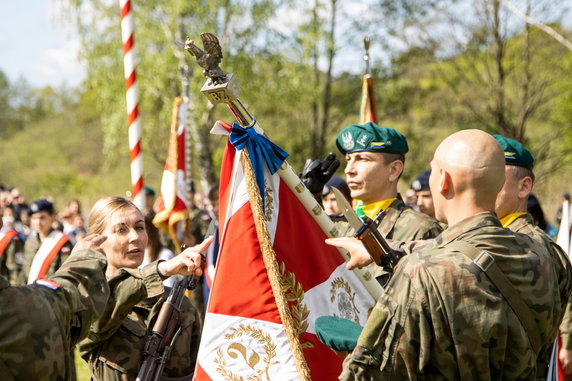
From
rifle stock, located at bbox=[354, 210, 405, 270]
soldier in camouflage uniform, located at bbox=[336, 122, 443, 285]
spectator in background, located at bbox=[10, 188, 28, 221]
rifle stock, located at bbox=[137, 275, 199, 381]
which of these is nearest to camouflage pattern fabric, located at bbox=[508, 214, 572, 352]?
rifle stock, located at bbox=[354, 210, 405, 270]

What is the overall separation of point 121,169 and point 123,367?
105ft

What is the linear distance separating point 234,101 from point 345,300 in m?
1.18

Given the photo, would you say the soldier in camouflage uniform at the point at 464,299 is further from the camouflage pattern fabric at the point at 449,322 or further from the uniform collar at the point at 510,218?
the uniform collar at the point at 510,218

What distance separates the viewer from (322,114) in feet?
69.9

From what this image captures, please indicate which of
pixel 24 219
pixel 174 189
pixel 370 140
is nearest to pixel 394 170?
pixel 370 140

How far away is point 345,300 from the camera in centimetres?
349

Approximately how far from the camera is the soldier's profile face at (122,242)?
11.3 ft

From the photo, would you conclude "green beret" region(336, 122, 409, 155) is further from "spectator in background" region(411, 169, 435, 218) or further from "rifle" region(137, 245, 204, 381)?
"spectator in background" region(411, 169, 435, 218)

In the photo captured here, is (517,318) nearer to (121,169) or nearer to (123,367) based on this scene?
(123,367)

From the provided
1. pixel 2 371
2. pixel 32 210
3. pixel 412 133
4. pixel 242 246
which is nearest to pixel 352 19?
pixel 412 133

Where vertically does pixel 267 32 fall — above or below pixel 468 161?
above

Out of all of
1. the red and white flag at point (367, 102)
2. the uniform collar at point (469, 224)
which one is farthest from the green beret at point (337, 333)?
the red and white flag at point (367, 102)

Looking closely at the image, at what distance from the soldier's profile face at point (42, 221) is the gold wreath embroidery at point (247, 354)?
5253 millimetres

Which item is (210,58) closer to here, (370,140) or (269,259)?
(269,259)
